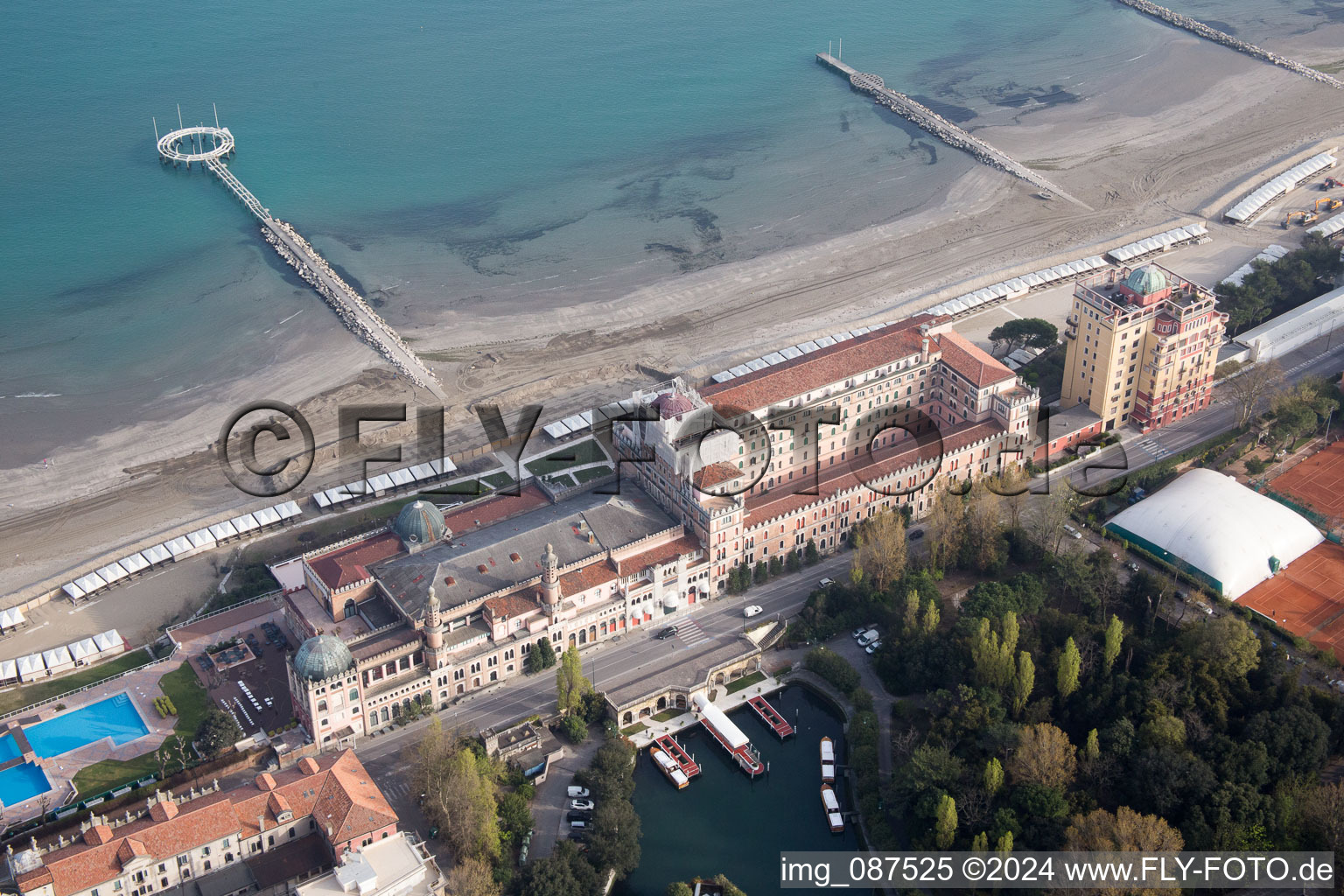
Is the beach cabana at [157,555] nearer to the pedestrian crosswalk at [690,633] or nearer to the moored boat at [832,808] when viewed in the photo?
the pedestrian crosswalk at [690,633]

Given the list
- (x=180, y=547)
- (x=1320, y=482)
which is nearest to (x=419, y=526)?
(x=180, y=547)

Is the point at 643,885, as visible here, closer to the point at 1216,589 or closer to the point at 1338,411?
the point at 1216,589

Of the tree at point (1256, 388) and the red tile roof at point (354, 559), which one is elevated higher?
the tree at point (1256, 388)

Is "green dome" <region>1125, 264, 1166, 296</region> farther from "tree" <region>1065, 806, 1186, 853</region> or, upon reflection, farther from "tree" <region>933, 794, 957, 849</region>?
"tree" <region>933, 794, 957, 849</region>

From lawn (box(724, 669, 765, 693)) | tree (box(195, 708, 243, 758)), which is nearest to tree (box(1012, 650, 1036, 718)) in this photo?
lawn (box(724, 669, 765, 693))

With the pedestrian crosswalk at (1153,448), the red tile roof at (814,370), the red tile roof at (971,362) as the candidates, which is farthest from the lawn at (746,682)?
the pedestrian crosswalk at (1153,448)

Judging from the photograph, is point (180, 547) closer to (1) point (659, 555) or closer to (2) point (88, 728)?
(2) point (88, 728)
